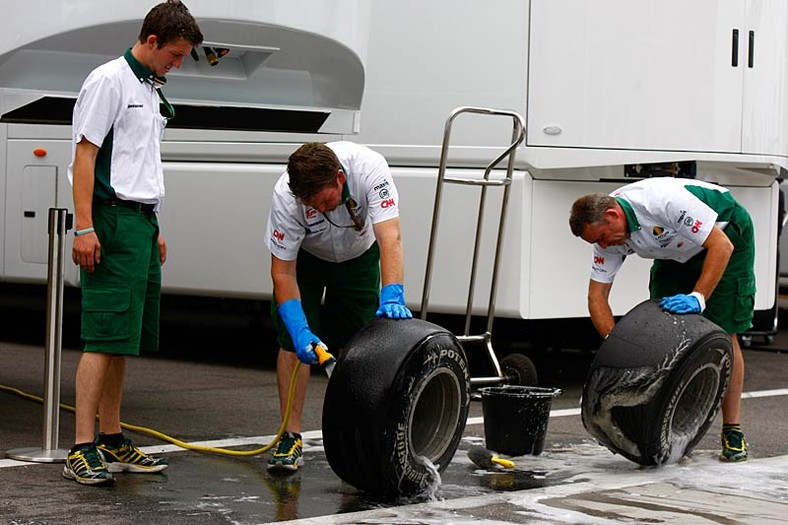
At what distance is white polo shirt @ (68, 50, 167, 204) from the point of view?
614 cm

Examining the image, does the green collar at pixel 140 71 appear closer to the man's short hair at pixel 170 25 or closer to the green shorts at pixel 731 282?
the man's short hair at pixel 170 25

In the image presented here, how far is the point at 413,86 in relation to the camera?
9438 mm

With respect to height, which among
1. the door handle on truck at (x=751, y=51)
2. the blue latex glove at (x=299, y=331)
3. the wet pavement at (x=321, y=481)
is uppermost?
the door handle on truck at (x=751, y=51)

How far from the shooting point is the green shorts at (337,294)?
683 cm

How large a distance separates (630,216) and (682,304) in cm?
49

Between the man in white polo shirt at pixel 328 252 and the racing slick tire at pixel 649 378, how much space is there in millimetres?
1077

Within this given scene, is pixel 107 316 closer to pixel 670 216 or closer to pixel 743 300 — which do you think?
pixel 670 216

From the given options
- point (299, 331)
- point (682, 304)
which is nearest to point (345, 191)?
point (299, 331)

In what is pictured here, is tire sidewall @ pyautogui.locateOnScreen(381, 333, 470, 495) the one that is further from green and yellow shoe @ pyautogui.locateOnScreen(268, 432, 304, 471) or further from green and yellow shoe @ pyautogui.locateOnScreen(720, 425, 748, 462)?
green and yellow shoe @ pyautogui.locateOnScreen(720, 425, 748, 462)

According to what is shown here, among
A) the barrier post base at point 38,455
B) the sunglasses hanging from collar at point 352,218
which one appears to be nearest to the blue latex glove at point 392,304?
the sunglasses hanging from collar at point 352,218

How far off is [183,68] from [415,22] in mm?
2264

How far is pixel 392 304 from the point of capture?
6.17m

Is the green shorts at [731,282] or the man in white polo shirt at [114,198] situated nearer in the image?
the man in white polo shirt at [114,198]

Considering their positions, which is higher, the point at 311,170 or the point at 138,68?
the point at 138,68
